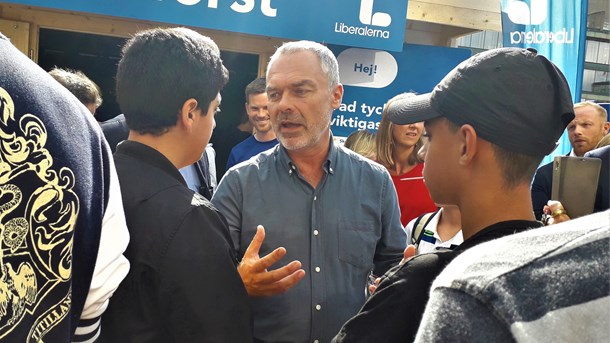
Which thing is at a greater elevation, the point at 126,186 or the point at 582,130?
the point at 582,130

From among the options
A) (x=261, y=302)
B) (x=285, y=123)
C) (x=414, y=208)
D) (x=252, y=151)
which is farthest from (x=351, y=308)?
(x=252, y=151)

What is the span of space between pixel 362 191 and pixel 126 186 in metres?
1.20

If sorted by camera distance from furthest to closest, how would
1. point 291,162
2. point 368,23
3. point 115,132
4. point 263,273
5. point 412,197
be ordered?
point 368,23
point 412,197
point 115,132
point 291,162
point 263,273

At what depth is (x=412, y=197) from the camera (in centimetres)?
370

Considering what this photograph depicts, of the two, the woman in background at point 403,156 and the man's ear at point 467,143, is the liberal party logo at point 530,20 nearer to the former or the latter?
the woman in background at point 403,156

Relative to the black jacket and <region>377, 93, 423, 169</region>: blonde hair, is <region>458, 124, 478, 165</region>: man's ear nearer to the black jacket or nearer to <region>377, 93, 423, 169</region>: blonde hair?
the black jacket

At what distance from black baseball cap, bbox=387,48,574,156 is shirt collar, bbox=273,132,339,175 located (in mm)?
1162

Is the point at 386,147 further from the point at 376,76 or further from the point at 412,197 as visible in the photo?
the point at 376,76

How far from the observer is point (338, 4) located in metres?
5.35

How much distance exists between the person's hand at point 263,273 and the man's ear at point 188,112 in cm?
40

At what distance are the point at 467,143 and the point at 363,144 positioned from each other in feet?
10.1

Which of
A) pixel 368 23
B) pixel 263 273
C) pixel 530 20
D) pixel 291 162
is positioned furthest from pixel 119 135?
pixel 530 20

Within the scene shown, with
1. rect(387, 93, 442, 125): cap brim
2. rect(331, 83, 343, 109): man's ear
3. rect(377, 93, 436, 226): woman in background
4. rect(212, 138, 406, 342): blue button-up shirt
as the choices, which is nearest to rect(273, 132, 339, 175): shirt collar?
rect(212, 138, 406, 342): blue button-up shirt

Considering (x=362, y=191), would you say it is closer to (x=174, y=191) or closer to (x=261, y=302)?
(x=261, y=302)
